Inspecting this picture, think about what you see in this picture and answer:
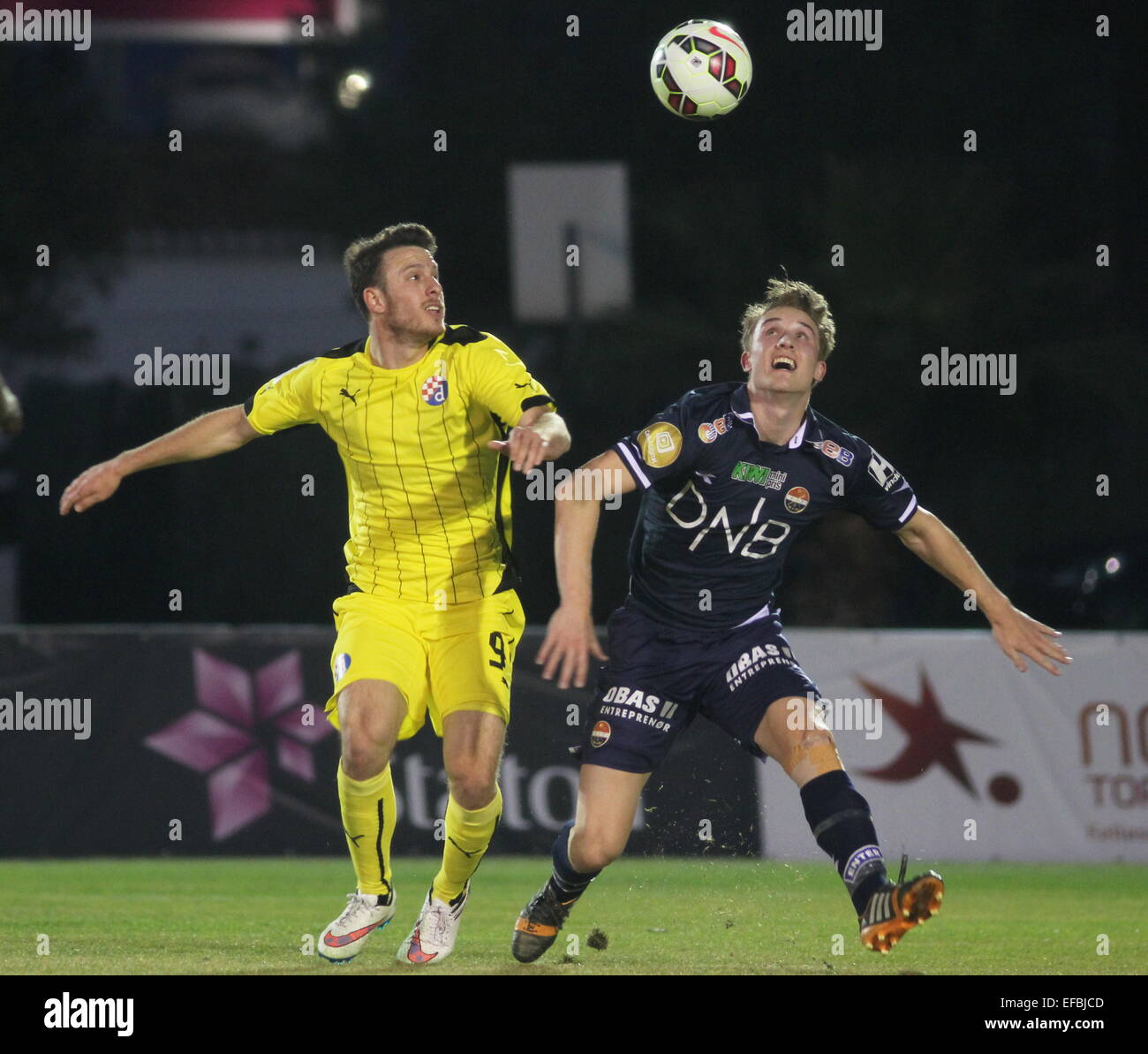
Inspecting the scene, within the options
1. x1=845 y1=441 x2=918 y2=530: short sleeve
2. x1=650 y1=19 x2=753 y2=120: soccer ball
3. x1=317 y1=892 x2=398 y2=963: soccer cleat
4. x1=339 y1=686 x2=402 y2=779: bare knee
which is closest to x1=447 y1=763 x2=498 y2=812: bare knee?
x1=339 y1=686 x2=402 y2=779: bare knee

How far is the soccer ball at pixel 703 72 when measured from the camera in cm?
818

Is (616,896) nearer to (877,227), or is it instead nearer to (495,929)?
(495,929)

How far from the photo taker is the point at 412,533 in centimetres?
662

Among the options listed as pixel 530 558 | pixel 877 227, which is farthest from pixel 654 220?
pixel 530 558

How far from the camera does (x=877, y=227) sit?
2114 centimetres

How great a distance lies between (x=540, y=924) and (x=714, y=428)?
1.91m

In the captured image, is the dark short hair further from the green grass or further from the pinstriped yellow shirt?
the green grass

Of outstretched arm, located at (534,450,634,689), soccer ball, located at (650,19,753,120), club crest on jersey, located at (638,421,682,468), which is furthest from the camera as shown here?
soccer ball, located at (650,19,753,120)

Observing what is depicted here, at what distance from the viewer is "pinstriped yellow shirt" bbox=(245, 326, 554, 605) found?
654 cm

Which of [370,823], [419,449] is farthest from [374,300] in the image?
[370,823]

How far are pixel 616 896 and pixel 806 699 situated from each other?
136 inches

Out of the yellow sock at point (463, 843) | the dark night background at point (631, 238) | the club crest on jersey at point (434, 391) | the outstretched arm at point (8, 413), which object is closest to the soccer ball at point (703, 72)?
the club crest on jersey at point (434, 391)

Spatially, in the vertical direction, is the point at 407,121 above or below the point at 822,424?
above

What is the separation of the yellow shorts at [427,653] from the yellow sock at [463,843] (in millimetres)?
328
